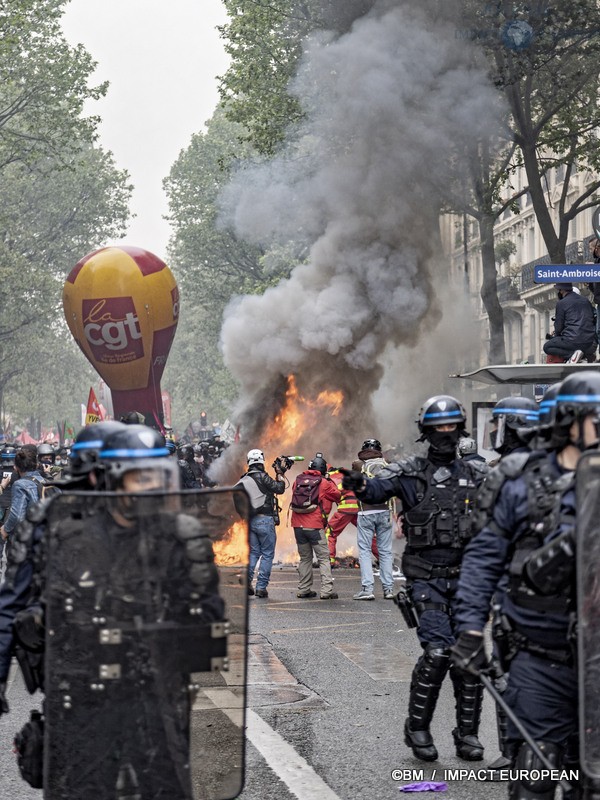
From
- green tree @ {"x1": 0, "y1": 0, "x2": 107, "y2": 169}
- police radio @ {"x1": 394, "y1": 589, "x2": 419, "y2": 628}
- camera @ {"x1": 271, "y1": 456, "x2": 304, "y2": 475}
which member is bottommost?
police radio @ {"x1": 394, "y1": 589, "x2": 419, "y2": 628}

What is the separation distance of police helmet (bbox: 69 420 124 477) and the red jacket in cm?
947

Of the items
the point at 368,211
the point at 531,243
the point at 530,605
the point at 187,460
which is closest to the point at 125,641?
the point at 530,605

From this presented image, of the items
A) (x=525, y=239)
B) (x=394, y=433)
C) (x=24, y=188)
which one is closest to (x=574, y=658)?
(x=394, y=433)

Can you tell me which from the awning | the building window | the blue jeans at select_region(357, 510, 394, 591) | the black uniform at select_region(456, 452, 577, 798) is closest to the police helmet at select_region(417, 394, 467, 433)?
the black uniform at select_region(456, 452, 577, 798)

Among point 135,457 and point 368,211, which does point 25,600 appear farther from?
point 368,211

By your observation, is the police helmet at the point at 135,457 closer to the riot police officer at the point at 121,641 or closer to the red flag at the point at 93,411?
the riot police officer at the point at 121,641

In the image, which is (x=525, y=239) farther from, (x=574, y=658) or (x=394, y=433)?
(x=574, y=658)

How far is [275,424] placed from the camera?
2280 centimetres

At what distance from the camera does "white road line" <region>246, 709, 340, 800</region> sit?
18.0 ft

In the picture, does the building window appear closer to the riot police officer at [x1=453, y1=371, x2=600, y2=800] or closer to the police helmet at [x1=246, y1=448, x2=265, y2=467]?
the police helmet at [x1=246, y1=448, x2=265, y2=467]

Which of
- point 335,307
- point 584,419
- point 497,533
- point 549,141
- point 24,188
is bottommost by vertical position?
point 497,533

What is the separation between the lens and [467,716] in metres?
6.16

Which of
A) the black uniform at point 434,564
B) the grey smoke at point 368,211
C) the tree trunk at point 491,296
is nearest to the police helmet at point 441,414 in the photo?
the black uniform at point 434,564

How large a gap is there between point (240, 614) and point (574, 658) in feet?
3.17
